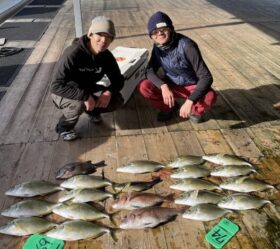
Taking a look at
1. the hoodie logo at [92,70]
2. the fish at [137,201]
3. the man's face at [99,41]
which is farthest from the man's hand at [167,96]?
the fish at [137,201]

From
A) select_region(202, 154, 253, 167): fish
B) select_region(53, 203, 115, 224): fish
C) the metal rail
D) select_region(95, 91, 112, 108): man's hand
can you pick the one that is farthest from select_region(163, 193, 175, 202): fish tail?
the metal rail

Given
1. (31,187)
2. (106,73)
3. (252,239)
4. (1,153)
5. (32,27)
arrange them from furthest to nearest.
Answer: (32,27)
(106,73)
(1,153)
(31,187)
(252,239)

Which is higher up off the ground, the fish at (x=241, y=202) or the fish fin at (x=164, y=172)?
the fish at (x=241, y=202)

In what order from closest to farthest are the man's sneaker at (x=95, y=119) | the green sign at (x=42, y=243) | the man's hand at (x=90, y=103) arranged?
the green sign at (x=42, y=243) < the man's hand at (x=90, y=103) < the man's sneaker at (x=95, y=119)

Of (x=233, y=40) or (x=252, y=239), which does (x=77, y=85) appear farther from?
(x=233, y=40)

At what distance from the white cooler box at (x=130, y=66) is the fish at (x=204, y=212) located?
2.10m

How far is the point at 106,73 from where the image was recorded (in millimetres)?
4078

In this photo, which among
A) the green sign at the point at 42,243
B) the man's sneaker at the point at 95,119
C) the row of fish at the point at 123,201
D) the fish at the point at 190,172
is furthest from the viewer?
the man's sneaker at the point at 95,119

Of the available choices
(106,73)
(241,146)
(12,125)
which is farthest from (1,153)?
(241,146)

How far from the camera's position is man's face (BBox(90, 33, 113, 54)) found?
11.6 feet

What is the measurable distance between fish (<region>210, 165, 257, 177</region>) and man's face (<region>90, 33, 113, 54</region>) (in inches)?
Result: 63.3

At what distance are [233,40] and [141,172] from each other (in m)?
5.77

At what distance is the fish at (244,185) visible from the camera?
9.94 ft

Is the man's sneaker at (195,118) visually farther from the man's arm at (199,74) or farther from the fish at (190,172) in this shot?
the fish at (190,172)
